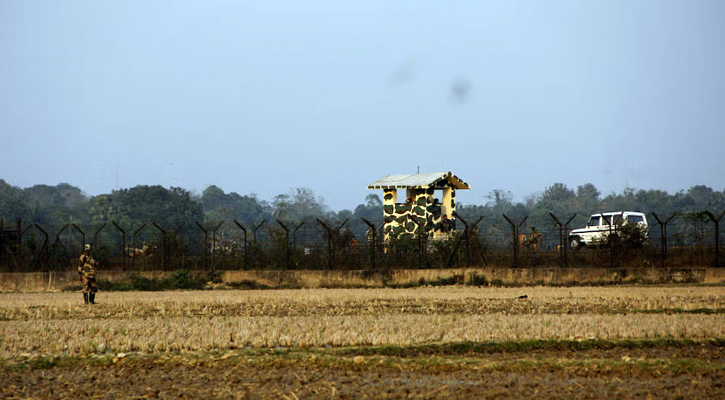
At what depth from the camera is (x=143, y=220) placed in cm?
7006

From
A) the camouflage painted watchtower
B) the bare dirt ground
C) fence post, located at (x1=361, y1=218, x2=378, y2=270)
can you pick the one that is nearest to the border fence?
fence post, located at (x1=361, y1=218, x2=378, y2=270)

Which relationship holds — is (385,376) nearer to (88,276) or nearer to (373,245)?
(88,276)

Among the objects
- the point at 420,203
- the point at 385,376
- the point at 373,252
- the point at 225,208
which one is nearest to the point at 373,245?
the point at 373,252

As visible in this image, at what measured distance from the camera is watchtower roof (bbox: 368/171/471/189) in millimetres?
34812

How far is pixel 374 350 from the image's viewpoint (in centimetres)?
1188

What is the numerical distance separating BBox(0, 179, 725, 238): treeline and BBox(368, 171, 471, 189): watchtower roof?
8.80 m

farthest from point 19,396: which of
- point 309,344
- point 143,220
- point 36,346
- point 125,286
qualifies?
point 143,220

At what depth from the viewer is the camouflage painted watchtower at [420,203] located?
112ft

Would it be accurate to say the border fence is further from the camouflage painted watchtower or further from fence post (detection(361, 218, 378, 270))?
the camouflage painted watchtower

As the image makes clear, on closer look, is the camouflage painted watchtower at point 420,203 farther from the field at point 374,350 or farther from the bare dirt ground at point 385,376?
the bare dirt ground at point 385,376

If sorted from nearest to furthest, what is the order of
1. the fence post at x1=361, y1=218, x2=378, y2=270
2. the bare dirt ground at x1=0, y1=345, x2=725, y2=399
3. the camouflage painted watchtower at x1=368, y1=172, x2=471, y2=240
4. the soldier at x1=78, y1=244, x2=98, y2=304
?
the bare dirt ground at x1=0, y1=345, x2=725, y2=399, the soldier at x1=78, y1=244, x2=98, y2=304, the fence post at x1=361, y1=218, x2=378, y2=270, the camouflage painted watchtower at x1=368, y1=172, x2=471, y2=240

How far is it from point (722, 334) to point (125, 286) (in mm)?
18659

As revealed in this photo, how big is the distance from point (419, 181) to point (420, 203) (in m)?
1.27

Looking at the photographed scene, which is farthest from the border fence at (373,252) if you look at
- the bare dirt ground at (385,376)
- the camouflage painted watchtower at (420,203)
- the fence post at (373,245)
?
the bare dirt ground at (385,376)
